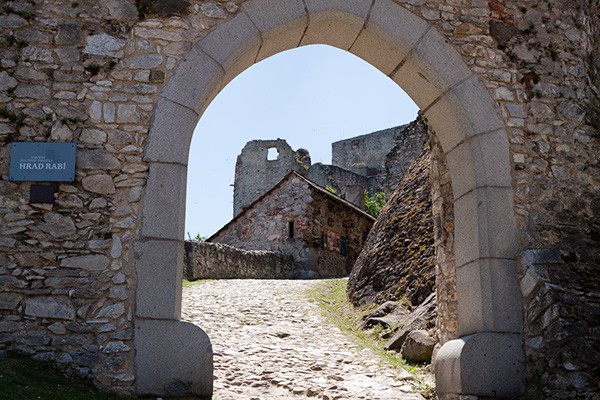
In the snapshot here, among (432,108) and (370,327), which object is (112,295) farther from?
(370,327)

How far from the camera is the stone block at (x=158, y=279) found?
4797 mm

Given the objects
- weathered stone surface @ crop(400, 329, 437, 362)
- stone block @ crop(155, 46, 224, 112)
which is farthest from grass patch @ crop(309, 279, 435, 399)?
stone block @ crop(155, 46, 224, 112)

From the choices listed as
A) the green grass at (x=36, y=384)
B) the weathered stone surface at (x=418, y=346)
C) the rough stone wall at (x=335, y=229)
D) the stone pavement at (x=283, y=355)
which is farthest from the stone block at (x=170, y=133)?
the rough stone wall at (x=335, y=229)

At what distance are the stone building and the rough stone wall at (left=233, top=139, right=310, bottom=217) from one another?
456 inches

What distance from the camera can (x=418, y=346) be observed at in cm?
695

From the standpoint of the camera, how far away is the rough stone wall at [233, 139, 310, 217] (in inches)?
1233

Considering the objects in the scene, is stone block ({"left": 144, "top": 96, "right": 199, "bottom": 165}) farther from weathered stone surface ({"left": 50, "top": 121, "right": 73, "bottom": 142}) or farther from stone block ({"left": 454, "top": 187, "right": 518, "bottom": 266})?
stone block ({"left": 454, "top": 187, "right": 518, "bottom": 266})

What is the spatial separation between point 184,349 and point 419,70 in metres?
3.15

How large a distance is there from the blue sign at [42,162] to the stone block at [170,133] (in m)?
0.58

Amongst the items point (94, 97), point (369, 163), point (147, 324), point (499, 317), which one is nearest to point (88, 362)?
point (147, 324)

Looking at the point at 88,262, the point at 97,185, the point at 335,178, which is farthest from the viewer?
the point at 335,178

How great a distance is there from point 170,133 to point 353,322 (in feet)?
16.4

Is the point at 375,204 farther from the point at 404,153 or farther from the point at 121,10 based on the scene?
the point at 121,10

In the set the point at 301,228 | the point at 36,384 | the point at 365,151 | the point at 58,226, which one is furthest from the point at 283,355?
the point at 365,151
